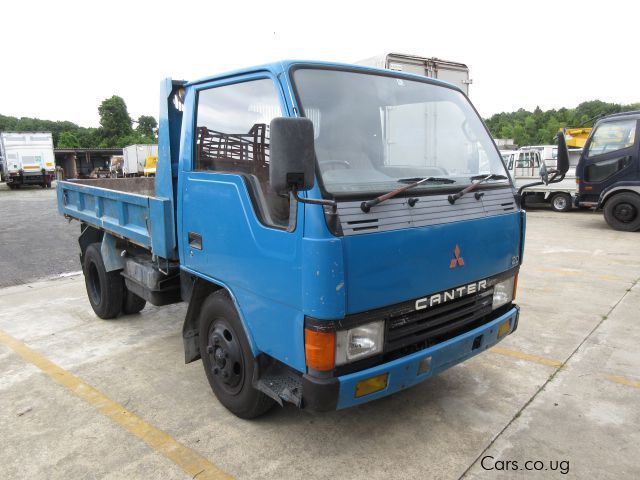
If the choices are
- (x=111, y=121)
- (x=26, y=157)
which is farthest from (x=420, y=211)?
(x=111, y=121)

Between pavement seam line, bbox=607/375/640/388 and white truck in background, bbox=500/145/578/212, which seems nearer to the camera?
pavement seam line, bbox=607/375/640/388

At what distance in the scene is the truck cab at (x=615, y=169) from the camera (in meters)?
10.2

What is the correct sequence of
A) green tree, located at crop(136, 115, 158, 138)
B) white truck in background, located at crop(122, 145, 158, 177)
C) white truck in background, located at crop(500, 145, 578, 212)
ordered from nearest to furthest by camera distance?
white truck in background, located at crop(500, 145, 578, 212) < white truck in background, located at crop(122, 145, 158, 177) < green tree, located at crop(136, 115, 158, 138)

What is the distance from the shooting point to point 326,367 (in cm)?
238

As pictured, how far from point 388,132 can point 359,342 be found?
4.39 feet

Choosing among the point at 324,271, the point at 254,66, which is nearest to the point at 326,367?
the point at 324,271

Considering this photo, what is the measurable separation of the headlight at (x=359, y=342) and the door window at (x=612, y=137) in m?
10.2

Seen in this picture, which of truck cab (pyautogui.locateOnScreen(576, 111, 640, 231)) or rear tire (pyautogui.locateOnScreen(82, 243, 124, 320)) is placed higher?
truck cab (pyautogui.locateOnScreen(576, 111, 640, 231))

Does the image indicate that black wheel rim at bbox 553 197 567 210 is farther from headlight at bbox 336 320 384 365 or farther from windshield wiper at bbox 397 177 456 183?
headlight at bbox 336 320 384 365

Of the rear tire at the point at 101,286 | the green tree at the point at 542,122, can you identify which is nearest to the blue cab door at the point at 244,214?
the rear tire at the point at 101,286

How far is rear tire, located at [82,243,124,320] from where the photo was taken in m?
5.02

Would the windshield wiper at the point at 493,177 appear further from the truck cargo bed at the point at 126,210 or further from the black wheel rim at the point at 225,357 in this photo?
the truck cargo bed at the point at 126,210

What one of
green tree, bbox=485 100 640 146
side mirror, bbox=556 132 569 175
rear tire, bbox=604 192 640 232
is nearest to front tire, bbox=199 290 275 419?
side mirror, bbox=556 132 569 175

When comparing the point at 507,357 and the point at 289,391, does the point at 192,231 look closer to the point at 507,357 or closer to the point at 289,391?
the point at 289,391
